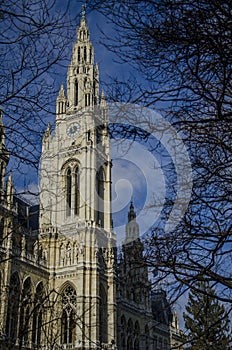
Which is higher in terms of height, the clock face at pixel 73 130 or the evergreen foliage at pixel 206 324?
the clock face at pixel 73 130

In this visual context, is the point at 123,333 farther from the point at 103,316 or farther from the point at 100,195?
the point at 100,195

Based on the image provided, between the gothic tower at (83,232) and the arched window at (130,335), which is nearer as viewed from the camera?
the gothic tower at (83,232)

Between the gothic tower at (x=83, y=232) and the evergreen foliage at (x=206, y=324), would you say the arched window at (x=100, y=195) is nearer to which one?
the gothic tower at (x=83, y=232)

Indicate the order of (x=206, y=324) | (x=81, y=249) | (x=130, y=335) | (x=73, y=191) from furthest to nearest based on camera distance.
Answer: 1. (x=130, y=335)
2. (x=73, y=191)
3. (x=81, y=249)
4. (x=206, y=324)

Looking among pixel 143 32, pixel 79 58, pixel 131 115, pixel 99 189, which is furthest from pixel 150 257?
pixel 79 58

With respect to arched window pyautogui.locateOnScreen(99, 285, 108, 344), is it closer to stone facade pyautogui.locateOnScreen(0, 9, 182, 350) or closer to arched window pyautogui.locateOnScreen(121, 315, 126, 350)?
stone facade pyautogui.locateOnScreen(0, 9, 182, 350)

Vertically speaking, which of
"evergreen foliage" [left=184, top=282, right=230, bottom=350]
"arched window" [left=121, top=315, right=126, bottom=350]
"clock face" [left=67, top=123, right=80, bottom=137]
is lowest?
"evergreen foliage" [left=184, top=282, right=230, bottom=350]

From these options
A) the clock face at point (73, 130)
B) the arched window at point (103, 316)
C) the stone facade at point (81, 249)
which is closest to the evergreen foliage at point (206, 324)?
the stone facade at point (81, 249)

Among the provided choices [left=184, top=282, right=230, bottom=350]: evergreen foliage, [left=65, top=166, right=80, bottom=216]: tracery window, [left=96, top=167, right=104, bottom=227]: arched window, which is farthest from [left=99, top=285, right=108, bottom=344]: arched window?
[left=184, top=282, right=230, bottom=350]: evergreen foliage

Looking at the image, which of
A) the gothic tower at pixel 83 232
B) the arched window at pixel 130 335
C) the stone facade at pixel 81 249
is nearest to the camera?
the stone facade at pixel 81 249

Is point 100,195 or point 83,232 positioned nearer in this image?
point 83,232

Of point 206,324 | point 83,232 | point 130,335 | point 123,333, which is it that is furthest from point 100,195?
point 206,324

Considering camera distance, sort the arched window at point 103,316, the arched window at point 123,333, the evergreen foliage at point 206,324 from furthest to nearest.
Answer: the arched window at point 123,333 < the arched window at point 103,316 < the evergreen foliage at point 206,324

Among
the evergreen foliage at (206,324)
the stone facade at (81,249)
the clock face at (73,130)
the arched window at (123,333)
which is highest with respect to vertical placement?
the clock face at (73,130)
